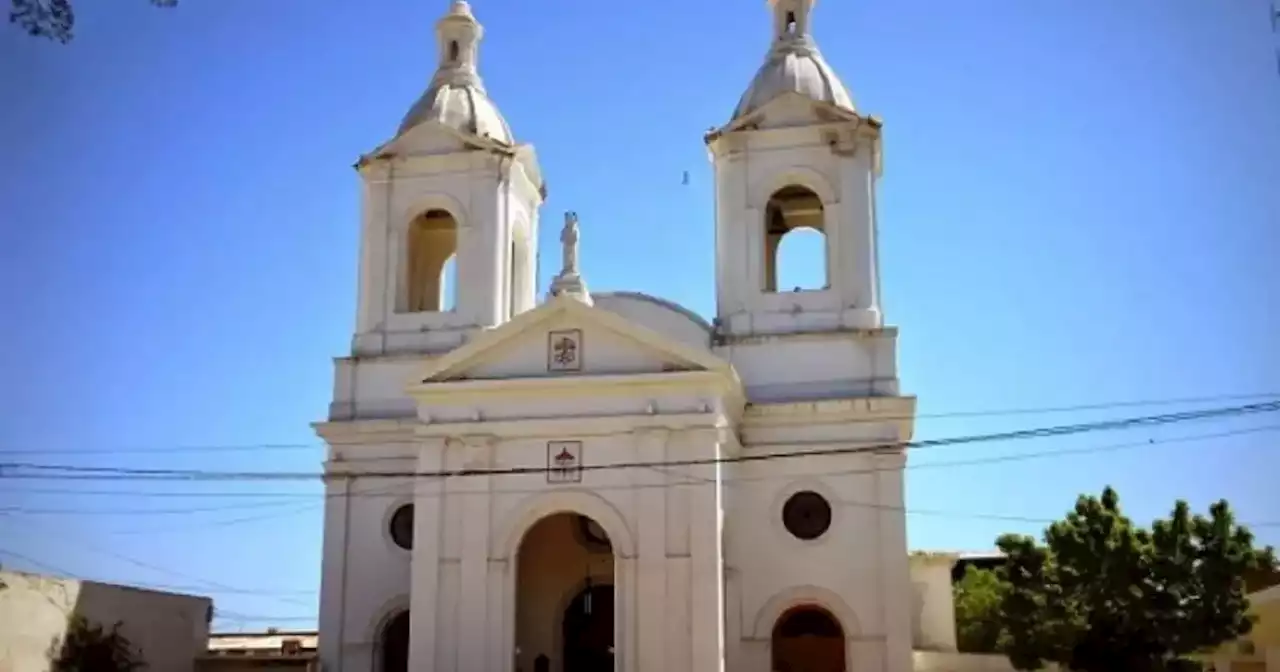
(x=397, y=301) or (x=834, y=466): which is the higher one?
(x=397, y=301)

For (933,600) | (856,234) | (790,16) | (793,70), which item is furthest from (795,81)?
(933,600)

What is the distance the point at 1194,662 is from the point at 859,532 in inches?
230

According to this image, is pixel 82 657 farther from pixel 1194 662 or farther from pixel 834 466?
pixel 1194 662

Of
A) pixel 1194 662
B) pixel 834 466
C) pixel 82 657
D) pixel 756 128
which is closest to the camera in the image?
pixel 1194 662

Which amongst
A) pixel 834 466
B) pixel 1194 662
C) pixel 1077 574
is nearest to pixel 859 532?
pixel 834 466

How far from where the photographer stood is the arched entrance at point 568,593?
86.1 ft

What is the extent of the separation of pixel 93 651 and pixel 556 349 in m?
9.26

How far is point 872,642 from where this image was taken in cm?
2458

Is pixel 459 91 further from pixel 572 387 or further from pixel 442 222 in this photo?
pixel 572 387

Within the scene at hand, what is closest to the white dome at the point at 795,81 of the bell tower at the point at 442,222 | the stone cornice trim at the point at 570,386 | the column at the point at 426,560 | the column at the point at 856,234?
the column at the point at 856,234

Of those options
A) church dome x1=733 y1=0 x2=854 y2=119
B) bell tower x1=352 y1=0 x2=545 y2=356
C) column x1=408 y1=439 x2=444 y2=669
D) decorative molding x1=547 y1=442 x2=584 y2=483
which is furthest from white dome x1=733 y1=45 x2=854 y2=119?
column x1=408 y1=439 x2=444 y2=669

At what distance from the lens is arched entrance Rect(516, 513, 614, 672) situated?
26.2m

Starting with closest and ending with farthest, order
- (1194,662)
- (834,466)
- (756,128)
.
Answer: (1194,662), (834,466), (756,128)

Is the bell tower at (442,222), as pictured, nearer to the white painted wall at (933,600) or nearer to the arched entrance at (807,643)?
the arched entrance at (807,643)
